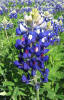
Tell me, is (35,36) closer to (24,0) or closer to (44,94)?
(44,94)

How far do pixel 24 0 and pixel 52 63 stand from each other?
37.2 feet

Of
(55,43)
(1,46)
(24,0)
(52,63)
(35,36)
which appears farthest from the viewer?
(24,0)

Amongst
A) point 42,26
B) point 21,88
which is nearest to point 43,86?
point 21,88

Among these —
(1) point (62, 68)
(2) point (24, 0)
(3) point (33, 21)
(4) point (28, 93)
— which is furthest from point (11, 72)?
(2) point (24, 0)

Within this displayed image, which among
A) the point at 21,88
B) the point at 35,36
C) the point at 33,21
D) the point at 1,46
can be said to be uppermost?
the point at 33,21

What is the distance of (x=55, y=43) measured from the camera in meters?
3.55

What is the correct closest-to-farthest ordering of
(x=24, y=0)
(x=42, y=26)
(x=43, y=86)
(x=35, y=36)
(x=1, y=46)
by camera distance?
1. (x=35, y=36)
2. (x=42, y=26)
3. (x=43, y=86)
4. (x=1, y=46)
5. (x=24, y=0)

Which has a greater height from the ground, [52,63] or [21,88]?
[52,63]

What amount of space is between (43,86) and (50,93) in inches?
7.0

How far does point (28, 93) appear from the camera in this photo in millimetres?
2482

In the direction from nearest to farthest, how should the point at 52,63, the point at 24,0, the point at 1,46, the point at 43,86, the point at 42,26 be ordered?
the point at 42,26 < the point at 43,86 < the point at 52,63 < the point at 1,46 < the point at 24,0

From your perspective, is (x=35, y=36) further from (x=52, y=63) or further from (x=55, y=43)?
(x=55, y=43)

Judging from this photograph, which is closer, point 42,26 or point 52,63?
point 42,26

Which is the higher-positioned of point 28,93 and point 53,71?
point 53,71
